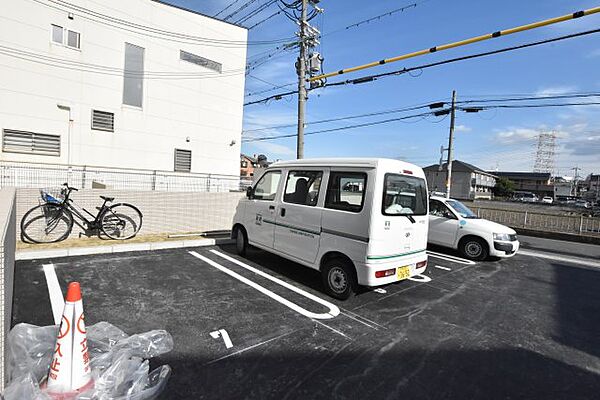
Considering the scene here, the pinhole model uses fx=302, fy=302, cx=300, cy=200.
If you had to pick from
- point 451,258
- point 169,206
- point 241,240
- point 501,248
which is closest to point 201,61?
point 169,206

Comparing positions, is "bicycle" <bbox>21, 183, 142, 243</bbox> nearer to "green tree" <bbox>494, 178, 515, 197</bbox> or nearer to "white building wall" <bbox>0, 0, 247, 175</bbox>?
"white building wall" <bbox>0, 0, 247, 175</bbox>

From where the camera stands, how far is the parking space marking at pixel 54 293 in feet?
10.7

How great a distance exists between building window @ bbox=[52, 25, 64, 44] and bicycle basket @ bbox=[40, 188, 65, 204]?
6509 millimetres

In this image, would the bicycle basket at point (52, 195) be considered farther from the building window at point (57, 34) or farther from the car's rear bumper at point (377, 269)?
the building window at point (57, 34)

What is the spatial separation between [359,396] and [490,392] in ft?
3.54

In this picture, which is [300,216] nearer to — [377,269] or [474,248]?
[377,269]

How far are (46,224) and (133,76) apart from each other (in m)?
7.72

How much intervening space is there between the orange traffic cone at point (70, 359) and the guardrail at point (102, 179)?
599 centimetres

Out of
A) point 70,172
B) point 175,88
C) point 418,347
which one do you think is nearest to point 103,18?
point 175,88

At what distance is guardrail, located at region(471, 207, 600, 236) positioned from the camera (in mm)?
10711

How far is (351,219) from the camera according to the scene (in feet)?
12.9

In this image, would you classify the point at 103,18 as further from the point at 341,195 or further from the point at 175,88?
the point at 341,195

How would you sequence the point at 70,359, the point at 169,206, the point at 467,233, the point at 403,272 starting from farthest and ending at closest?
the point at 169,206 < the point at 467,233 < the point at 403,272 < the point at 70,359

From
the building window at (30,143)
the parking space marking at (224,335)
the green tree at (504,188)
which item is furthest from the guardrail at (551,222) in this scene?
the green tree at (504,188)
